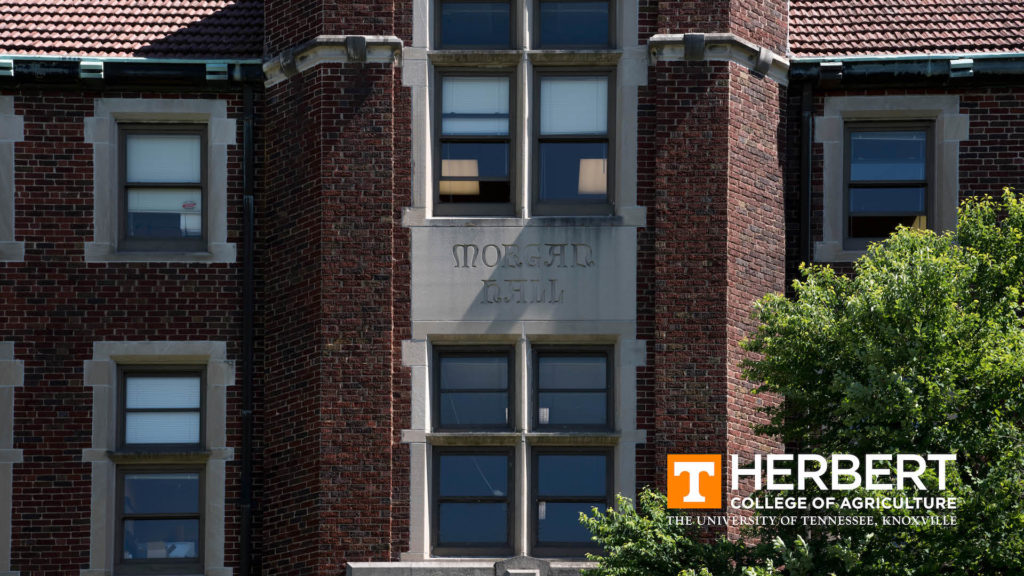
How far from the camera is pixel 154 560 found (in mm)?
23297

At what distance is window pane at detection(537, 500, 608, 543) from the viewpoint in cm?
2256

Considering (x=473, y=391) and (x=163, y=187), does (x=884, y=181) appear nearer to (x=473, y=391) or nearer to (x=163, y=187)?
(x=473, y=391)

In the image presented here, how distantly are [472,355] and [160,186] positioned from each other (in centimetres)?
432

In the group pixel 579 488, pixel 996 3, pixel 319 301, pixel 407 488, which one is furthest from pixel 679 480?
pixel 996 3

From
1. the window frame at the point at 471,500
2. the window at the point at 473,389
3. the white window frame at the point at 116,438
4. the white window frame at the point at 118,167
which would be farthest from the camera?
the white window frame at the point at 118,167

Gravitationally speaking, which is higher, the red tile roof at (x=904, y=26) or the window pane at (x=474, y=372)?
the red tile roof at (x=904, y=26)

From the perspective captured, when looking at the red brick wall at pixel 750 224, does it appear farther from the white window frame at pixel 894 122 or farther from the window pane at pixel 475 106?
the window pane at pixel 475 106

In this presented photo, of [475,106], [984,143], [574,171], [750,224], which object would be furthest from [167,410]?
[984,143]

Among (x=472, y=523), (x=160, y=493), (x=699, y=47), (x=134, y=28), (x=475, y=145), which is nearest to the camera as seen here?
(x=472, y=523)

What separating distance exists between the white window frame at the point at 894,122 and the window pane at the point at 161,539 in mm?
7892

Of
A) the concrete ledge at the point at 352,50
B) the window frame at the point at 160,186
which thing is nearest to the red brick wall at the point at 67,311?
the window frame at the point at 160,186

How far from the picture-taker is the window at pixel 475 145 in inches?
915

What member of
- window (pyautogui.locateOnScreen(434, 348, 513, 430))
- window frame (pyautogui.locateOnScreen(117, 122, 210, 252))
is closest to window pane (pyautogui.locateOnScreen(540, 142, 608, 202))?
window (pyautogui.locateOnScreen(434, 348, 513, 430))

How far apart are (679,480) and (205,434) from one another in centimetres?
542
